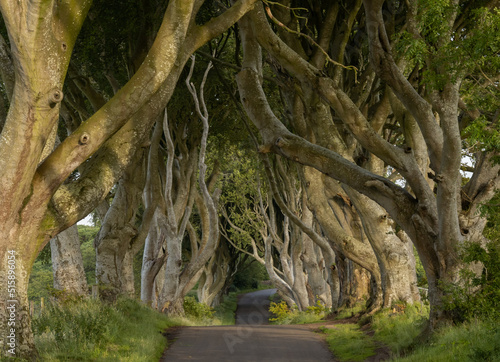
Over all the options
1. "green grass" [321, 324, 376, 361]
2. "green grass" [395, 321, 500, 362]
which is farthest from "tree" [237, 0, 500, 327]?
"green grass" [321, 324, 376, 361]

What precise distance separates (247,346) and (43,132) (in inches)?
249

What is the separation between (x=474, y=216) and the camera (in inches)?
380

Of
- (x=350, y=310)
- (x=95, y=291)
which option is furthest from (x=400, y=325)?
(x=95, y=291)

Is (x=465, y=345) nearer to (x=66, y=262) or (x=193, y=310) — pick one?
(x=66, y=262)

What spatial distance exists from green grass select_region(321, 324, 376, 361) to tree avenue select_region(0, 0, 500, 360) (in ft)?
4.04

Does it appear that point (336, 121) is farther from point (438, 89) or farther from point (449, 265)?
point (449, 265)

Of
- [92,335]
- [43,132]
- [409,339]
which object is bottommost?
[409,339]

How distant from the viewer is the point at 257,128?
1362 cm

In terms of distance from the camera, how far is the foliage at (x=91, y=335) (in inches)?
311

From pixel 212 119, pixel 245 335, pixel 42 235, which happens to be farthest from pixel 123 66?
pixel 42 235

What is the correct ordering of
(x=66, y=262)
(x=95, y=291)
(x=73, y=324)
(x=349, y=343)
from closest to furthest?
(x=73, y=324), (x=349, y=343), (x=66, y=262), (x=95, y=291)

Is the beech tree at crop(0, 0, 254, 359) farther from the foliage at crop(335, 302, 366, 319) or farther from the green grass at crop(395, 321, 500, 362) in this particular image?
the foliage at crop(335, 302, 366, 319)

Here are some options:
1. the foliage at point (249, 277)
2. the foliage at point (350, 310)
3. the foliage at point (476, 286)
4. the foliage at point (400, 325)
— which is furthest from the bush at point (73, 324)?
the foliage at point (249, 277)

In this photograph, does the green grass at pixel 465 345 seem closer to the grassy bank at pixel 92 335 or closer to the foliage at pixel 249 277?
the grassy bank at pixel 92 335
